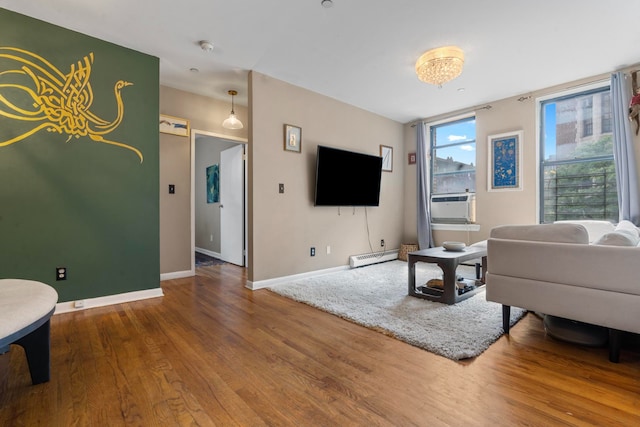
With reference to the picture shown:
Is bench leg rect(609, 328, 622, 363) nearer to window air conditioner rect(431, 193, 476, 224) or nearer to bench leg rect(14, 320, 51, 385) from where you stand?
window air conditioner rect(431, 193, 476, 224)

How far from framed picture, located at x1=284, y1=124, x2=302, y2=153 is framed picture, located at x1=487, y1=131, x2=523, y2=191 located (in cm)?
303

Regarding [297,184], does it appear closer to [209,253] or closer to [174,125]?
[174,125]

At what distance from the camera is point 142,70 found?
3.04 meters

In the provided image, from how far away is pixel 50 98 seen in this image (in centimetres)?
255

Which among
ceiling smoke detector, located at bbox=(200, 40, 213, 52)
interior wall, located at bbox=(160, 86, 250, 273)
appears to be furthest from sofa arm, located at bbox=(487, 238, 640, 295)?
interior wall, located at bbox=(160, 86, 250, 273)

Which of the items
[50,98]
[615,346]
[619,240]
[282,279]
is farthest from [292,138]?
[615,346]

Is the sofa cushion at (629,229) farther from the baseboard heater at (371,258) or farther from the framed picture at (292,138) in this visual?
the framed picture at (292,138)

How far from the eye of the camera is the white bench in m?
1.16

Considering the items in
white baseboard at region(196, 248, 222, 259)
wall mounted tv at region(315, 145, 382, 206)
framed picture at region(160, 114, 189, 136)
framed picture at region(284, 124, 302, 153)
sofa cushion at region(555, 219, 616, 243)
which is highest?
framed picture at region(160, 114, 189, 136)

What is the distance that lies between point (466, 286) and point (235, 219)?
11.9ft

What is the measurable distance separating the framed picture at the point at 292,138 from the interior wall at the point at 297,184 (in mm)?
58

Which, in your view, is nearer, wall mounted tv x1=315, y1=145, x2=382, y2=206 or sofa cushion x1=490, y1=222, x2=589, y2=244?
sofa cushion x1=490, y1=222, x2=589, y2=244

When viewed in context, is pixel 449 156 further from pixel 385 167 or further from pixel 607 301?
pixel 607 301

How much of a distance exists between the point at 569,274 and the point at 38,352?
315cm
